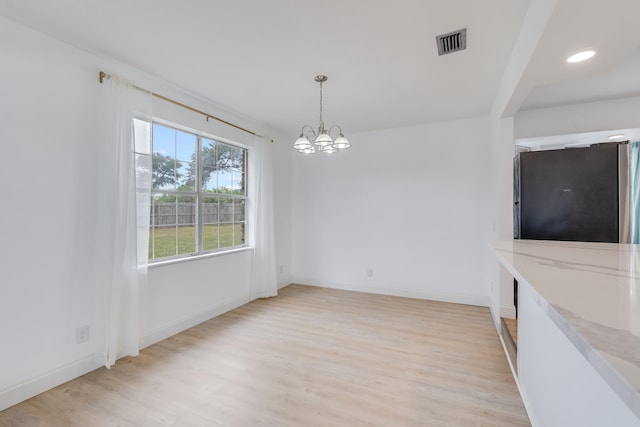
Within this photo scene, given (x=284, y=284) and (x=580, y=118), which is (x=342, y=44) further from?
(x=284, y=284)

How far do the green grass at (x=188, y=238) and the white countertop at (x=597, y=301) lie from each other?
307 centimetres

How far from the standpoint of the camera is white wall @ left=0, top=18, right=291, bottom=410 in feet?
6.29

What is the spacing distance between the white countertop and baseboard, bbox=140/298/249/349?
10.1 ft

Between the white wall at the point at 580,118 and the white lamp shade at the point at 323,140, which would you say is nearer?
the white lamp shade at the point at 323,140

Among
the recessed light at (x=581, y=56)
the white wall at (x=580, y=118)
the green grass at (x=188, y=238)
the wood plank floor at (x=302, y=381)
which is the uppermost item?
the white wall at (x=580, y=118)

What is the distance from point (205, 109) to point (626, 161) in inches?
171

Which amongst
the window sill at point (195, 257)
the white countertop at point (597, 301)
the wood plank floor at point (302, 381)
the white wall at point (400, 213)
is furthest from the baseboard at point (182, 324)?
the white countertop at point (597, 301)

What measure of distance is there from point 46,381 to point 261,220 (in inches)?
104

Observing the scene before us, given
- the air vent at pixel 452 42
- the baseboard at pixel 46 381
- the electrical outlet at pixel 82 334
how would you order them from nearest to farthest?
1. the baseboard at pixel 46 381
2. the air vent at pixel 452 42
3. the electrical outlet at pixel 82 334

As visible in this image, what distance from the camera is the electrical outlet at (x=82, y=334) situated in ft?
7.41

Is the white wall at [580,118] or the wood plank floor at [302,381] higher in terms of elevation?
the white wall at [580,118]

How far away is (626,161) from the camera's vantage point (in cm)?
259

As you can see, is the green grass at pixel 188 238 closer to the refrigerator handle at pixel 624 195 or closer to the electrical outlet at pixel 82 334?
the electrical outlet at pixel 82 334

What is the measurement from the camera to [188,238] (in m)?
3.33
